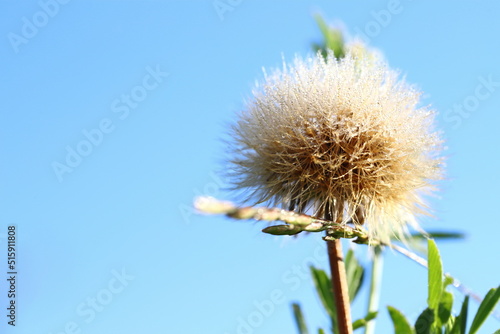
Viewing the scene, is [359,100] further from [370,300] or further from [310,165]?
[370,300]

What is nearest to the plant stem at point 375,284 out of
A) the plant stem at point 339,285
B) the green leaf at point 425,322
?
the plant stem at point 339,285

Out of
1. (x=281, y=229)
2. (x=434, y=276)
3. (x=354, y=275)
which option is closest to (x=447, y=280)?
(x=434, y=276)

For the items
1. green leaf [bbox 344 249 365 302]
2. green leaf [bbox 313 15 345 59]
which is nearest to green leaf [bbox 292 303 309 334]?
green leaf [bbox 344 249 365 302]

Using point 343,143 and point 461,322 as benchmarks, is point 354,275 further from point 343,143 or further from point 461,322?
point 461,322

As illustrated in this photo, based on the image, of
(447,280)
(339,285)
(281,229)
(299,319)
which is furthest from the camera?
(299,319)

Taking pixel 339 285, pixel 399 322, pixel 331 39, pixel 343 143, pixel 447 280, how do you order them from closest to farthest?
pixel 399 322 → pixel 447 280 → pixel 339 285 → pixel 343 143 → pixel 331 39

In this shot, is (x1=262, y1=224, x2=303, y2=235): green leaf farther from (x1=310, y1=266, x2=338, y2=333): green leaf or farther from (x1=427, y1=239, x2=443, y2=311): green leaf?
(x1=310, y1=266, x2=338, y2=333): green leaf

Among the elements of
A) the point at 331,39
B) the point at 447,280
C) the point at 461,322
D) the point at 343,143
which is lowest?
the point at 461,322

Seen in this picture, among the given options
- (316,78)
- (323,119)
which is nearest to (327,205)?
(323,119)
